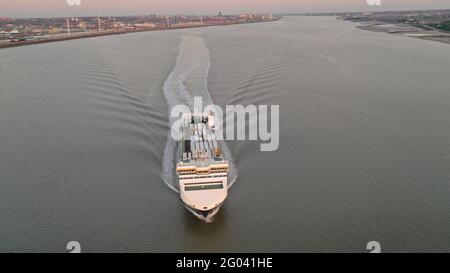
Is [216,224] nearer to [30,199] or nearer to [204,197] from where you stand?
[204,197]

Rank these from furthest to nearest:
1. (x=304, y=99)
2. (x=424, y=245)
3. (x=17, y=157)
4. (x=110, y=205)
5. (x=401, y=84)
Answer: (x=401, y=84) → (x=304, y=99) → (x=17, y=157) → (x=110, y=205) → (x=424, y=245)

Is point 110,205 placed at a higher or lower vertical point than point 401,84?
lower

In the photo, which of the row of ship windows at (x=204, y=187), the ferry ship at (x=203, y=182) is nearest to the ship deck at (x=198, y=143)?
the ferry ship at (x=203, y=182)

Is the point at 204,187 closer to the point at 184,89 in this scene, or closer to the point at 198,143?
the point at 198,143

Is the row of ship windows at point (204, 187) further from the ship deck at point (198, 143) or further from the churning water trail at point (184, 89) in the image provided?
the churning water trail at point (184, 89)

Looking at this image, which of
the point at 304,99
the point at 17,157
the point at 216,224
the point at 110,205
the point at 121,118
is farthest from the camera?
the point at 304,99

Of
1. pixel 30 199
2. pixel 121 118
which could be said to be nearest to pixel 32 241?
pixel 30 199

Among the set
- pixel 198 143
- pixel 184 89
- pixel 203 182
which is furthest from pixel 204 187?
pixel 184 89

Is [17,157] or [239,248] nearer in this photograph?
[239,248]
